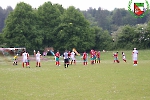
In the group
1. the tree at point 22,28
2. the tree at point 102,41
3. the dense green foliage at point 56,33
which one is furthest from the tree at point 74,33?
the tree at point 22,28

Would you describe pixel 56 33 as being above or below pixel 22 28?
below

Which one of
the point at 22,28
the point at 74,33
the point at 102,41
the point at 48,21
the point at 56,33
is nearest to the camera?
the point at 22,28

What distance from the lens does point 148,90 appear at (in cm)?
1755

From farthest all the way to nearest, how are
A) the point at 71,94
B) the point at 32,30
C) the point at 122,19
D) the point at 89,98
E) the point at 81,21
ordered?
the point at 122,19 < the point at 81,21 < the point at 32,30 < the point at 71,94 < the point at 89,98

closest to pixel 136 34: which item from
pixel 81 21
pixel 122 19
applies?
pixel 81 21

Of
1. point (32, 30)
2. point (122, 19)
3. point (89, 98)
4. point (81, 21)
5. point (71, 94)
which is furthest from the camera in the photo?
point (122, 19)

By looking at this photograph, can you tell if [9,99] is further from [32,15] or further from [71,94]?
[32,15]

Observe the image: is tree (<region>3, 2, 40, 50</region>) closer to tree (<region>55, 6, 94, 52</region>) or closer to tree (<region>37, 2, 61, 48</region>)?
tree (<region>37, 2, 61, 48</region>)

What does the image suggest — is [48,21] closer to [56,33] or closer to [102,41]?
[56,33]

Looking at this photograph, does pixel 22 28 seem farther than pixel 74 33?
No

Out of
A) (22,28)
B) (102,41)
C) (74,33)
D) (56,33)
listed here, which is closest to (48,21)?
(56,33)

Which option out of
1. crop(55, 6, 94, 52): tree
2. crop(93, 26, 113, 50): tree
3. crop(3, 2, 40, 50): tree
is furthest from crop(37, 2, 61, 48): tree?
crop(93, 26, 113, 50): tree

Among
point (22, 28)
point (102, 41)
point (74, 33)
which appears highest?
point (22, 28)

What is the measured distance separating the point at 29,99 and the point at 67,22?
78392 mm
